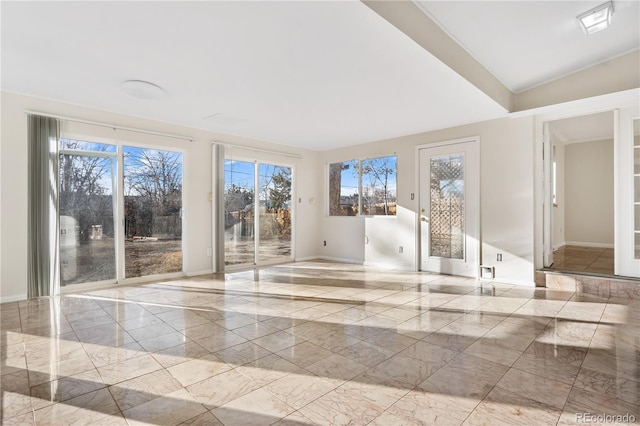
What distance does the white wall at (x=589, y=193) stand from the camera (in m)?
7.05

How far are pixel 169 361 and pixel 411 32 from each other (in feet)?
10.4

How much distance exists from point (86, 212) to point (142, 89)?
2.00m

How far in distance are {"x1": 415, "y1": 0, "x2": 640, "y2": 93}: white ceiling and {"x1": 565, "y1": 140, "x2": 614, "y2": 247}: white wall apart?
4.29 m

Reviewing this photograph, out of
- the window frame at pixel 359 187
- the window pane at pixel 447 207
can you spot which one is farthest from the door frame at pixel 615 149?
the window frame at pixel 359 187

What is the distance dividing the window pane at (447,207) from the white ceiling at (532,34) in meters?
1.50

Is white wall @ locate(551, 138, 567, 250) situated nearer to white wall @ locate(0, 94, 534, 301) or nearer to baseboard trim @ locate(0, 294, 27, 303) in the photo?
white wall @ locate(0, 94, 534, 301)

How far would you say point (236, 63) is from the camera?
10.0 ft

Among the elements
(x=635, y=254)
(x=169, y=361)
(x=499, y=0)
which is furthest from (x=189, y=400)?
(x=635, y=254)

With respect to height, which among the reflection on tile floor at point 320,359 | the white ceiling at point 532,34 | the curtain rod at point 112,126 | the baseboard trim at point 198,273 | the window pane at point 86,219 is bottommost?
the reflection on tile floor at point 320,359

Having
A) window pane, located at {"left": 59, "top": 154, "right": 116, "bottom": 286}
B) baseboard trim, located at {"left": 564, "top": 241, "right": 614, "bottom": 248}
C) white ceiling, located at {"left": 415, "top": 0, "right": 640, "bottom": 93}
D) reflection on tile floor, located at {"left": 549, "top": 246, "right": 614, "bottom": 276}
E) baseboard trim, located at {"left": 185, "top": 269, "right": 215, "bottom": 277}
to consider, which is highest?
white ceiling, located at {"left": 415, "top": 0, "right": 640, "bottom": 93}

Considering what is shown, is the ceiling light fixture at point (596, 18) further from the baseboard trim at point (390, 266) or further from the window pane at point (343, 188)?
the window pane at point (343, 188)

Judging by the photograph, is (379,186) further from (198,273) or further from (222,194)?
(198,273)

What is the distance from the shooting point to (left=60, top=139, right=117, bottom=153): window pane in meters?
4.23

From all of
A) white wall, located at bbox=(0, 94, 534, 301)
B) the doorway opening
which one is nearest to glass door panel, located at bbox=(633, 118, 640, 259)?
white wall, located at bbox=(0, 94, 534, 301)
